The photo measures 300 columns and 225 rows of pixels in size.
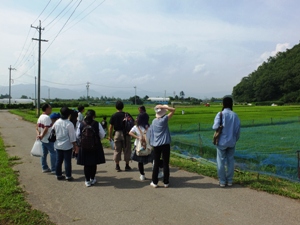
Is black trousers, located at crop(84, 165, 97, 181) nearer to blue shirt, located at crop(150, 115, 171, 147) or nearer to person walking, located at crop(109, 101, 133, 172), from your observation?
person walking, located at crop(109, 101, 133, 172)

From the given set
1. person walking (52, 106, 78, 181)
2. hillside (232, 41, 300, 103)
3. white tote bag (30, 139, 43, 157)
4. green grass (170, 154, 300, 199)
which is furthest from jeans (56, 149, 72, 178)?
hillside (232, 41, 300, 103)

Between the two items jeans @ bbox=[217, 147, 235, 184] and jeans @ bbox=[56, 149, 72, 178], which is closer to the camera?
jeans @ bbox=[217, 147, 235, 184]

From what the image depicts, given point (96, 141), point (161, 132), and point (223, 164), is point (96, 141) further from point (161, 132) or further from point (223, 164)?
point (223, 164)

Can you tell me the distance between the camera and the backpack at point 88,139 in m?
5.38

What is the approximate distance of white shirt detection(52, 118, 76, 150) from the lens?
587cm

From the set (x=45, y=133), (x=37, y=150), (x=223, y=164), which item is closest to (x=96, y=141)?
(x=45, y=133)

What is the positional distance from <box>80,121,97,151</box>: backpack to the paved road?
806 mm

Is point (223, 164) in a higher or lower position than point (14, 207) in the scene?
higher

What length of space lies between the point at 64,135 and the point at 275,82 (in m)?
93.4

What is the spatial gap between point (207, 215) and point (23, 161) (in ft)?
19.7

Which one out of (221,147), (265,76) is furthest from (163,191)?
(265,76)

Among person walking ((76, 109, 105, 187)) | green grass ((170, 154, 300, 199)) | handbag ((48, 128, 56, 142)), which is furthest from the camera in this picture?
handbag ((48, 128, 56, 142))

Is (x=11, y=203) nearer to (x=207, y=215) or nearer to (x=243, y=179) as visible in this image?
(x=207, y=215)

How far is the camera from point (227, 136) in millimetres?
5230
